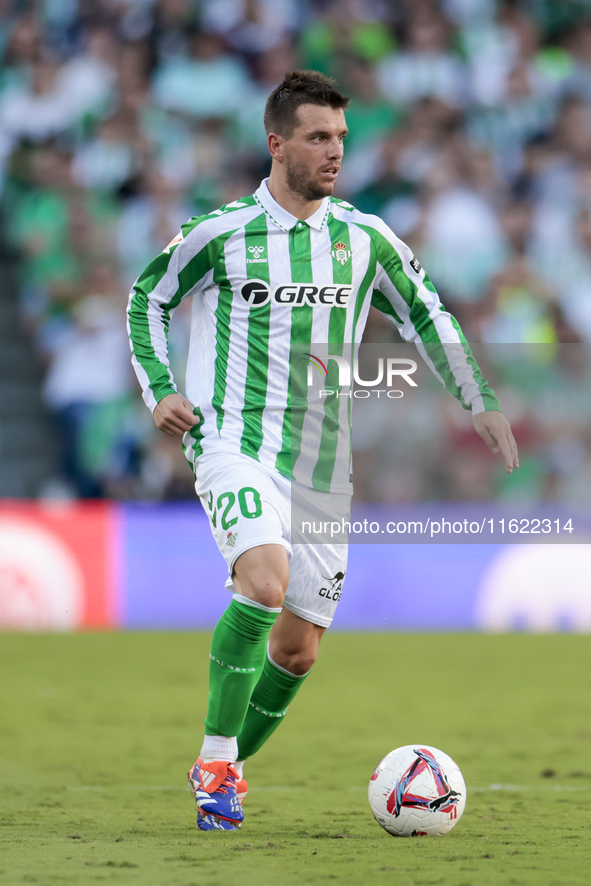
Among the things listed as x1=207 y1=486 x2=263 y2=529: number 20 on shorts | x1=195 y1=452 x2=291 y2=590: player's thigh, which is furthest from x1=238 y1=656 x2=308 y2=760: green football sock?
x1=207 y1=486 x2=263 y2=529: number 20 on shorts

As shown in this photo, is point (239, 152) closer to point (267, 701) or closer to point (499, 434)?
point (499, 434)

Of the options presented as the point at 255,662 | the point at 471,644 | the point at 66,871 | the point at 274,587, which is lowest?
the point at 471,644

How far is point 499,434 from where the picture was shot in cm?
387

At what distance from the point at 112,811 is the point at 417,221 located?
7.34 m

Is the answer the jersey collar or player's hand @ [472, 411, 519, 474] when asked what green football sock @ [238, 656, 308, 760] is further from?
the jersey collar

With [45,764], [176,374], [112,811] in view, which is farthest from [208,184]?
[112,811]

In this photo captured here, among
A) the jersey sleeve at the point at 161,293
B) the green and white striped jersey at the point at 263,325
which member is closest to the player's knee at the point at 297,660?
the green and white striped jersey at the point at 263,325

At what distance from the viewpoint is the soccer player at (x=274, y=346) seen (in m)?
3.75

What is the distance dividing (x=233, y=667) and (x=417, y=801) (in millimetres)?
659

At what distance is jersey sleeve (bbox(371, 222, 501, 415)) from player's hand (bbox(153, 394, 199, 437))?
0.81 meters

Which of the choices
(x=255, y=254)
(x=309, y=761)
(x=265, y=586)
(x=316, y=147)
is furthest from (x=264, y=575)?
(x=309, y=761)

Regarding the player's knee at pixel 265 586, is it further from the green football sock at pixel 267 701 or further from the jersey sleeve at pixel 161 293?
the jersey sleeve at pixel 161 293

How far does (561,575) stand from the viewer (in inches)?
348

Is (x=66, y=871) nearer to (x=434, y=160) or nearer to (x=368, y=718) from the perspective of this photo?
(x=368, y=718)
